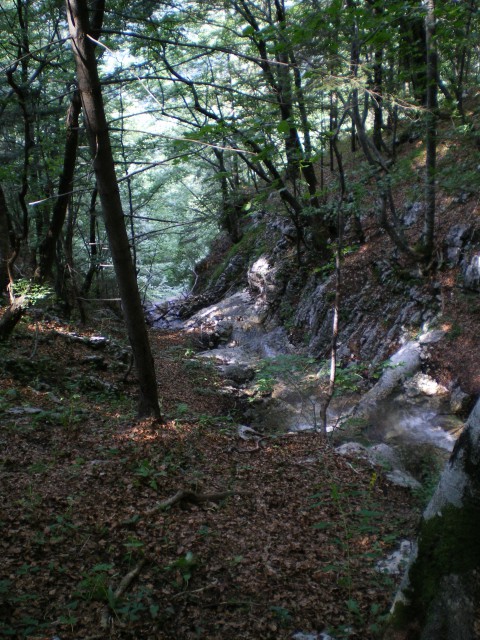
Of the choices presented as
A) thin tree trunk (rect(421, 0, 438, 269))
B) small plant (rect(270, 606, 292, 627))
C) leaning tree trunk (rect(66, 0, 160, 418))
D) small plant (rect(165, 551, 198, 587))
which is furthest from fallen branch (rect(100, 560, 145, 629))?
thin tree trunk (rect(421, 0, 438, 269))

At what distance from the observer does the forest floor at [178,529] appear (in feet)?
9.95

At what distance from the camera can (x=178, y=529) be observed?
412 cm

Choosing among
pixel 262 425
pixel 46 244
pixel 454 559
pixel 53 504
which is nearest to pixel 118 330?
pixel 46 244

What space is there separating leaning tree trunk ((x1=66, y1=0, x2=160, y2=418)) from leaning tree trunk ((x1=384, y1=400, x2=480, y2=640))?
4.36 meters

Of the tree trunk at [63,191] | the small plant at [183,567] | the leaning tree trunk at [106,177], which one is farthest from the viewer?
the tree trunk at [63,191]

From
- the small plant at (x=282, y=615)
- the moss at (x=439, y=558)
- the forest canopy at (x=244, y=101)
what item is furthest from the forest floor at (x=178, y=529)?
the forest canopy at (x=244, y=101)

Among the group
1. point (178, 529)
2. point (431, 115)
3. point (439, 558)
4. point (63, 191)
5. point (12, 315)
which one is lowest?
point (178, 529)

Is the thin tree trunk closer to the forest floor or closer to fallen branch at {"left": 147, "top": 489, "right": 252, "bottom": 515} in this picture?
the forest floor

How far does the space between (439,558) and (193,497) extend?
3.07 metres

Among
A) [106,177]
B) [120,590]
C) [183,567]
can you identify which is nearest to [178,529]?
[183,567]

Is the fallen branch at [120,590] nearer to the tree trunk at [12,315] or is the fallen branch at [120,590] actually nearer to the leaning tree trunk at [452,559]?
the leaning tree trunk at [452,559]

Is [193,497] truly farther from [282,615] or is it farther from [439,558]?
[439,558]

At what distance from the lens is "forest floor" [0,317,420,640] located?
3.03 meters

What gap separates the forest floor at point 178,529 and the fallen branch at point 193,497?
0.02 m
